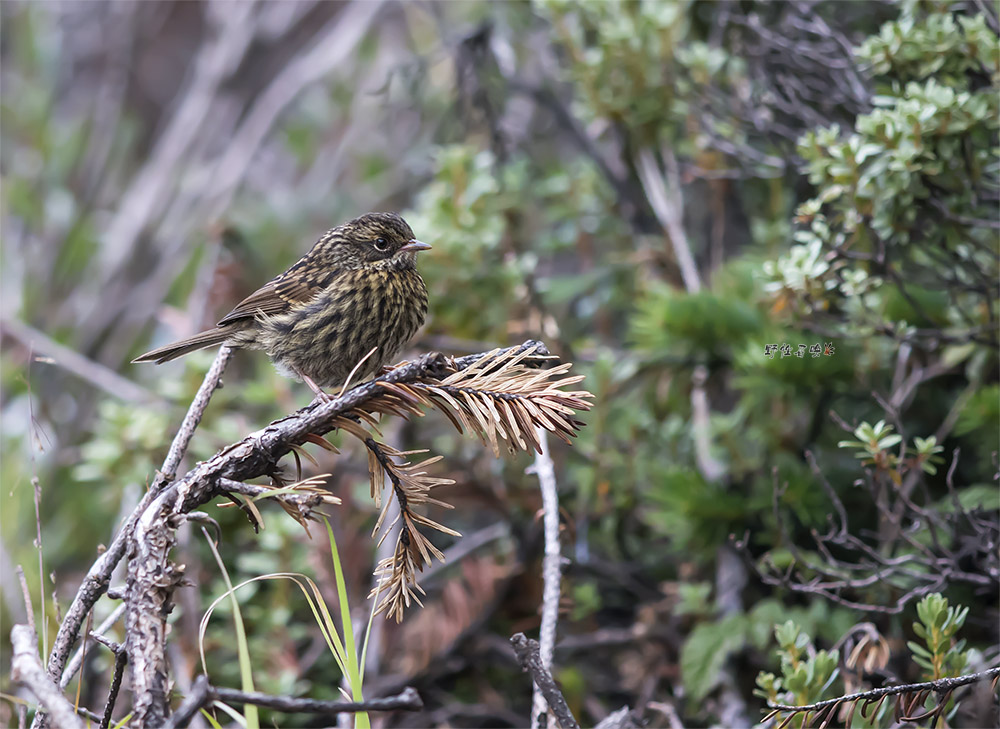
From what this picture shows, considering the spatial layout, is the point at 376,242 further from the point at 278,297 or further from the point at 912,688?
the point at 912,688

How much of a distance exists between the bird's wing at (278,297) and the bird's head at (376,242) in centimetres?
15

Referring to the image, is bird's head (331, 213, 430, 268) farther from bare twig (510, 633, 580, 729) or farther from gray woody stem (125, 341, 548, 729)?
bare twig (510, 633, 580, 729)

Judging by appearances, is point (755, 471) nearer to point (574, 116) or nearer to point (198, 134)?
point (574, 116)

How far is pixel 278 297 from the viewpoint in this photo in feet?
8.97

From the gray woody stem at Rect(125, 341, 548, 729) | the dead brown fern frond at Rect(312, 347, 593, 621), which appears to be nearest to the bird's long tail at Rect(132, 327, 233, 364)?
the gray woody stem at Rect(125, 341, 548, 729)

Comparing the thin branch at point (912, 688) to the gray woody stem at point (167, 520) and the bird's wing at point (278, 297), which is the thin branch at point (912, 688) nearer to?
the gray woody stem at point (167, 520)

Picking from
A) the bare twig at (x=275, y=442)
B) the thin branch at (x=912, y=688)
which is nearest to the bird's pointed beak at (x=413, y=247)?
the bare twig at (x=275, y=442)

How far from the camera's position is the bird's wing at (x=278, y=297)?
271cm

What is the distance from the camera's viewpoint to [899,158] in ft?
7.88

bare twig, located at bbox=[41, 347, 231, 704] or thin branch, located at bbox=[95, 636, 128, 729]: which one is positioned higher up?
bare twig, located at bbox=[41, 347, 231, 704]

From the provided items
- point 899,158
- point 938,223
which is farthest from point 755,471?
point 899,158

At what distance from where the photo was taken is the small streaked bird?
255cm
